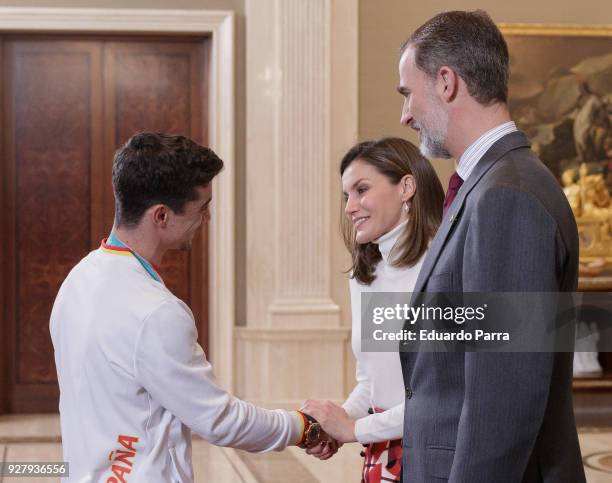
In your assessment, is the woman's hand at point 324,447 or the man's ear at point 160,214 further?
the woman's hand at point 324,447

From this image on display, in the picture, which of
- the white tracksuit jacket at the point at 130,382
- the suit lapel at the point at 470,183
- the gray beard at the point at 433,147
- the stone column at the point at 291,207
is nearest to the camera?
the suit lapel at the point at 470,183

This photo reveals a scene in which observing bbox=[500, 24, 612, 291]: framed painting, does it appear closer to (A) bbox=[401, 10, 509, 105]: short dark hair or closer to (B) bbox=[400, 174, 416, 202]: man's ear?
(B) bbox=[400, 174, 416, 202]: man's ear

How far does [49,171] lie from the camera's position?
27.3 feet

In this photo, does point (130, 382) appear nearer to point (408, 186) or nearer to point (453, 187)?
point (453, 187)

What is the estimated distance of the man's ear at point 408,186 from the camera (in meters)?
2.97

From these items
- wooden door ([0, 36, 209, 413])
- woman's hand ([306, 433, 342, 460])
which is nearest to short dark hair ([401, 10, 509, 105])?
woman's hand ([306, 433, 342, 460])

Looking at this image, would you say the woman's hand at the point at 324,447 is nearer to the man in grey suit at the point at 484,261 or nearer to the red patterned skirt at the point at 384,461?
the red patterned skirt at the point at 384,461

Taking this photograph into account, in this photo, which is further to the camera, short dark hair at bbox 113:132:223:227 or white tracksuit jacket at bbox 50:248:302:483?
short dark hair at bbox 113:132:223:227

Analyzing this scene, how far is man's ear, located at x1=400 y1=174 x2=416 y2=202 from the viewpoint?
2969mm

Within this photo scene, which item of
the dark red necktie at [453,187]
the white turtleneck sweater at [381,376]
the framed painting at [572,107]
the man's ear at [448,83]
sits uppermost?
the framed painting at [572,107]

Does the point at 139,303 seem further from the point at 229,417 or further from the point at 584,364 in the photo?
the point at 584,364

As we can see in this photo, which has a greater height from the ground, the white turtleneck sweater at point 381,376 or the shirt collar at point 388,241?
the shirt collar at point 388,241

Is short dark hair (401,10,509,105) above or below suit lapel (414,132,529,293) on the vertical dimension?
above

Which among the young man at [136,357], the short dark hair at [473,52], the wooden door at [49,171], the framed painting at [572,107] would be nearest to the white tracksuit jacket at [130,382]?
the young man at [136,357]
